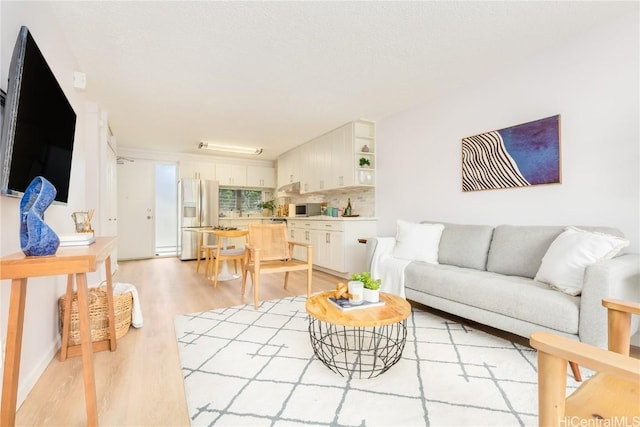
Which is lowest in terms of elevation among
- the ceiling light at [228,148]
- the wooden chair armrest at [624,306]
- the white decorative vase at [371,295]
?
the white decorative vase at [371,295]

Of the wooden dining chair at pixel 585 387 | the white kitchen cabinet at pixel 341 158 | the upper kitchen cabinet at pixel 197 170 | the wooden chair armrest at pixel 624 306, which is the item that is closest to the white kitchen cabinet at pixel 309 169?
the white kitchen cabinet at pixel 341 158

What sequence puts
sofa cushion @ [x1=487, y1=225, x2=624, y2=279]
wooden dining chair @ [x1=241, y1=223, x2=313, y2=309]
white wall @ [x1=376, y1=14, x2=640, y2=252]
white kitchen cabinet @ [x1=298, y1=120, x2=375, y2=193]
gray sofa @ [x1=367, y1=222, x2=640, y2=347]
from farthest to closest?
white kitchen cabinet @ [x1=298, y1=120, x2=375, y2=193] < wooden dining chair @ [x1=241, y1=223, x2=313, y2=309] < sofa cushion @ [x1=487, y1=225, x2=624, y2=279] < white wall @ [x1=376, y1=14, x2=640, y2=252] < gray sofa @ [x1=367, y1=222, x2=640, y2=347]

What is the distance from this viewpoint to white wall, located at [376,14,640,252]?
210 cm

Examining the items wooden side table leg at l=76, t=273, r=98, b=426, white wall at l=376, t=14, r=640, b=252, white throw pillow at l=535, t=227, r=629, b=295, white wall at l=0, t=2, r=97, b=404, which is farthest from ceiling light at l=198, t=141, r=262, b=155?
white throw pillow at l=535, t=227, r=629, b=295

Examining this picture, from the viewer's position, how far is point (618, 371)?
63 centimetres

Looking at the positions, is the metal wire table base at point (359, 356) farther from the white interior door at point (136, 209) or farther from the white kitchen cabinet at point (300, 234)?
the white interior door at point (136, 209)

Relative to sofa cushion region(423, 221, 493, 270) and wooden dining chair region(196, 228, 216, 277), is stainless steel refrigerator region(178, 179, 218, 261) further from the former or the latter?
sofa cushion region(423, 221, 493, 270)

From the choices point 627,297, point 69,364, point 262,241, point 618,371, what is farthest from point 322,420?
point 262,241

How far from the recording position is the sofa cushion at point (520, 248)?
230cm

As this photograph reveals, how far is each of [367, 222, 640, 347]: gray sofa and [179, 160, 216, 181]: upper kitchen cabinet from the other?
15.2ft

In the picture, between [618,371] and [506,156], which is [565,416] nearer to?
[618,371]

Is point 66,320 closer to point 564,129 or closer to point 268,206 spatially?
point 564,129
